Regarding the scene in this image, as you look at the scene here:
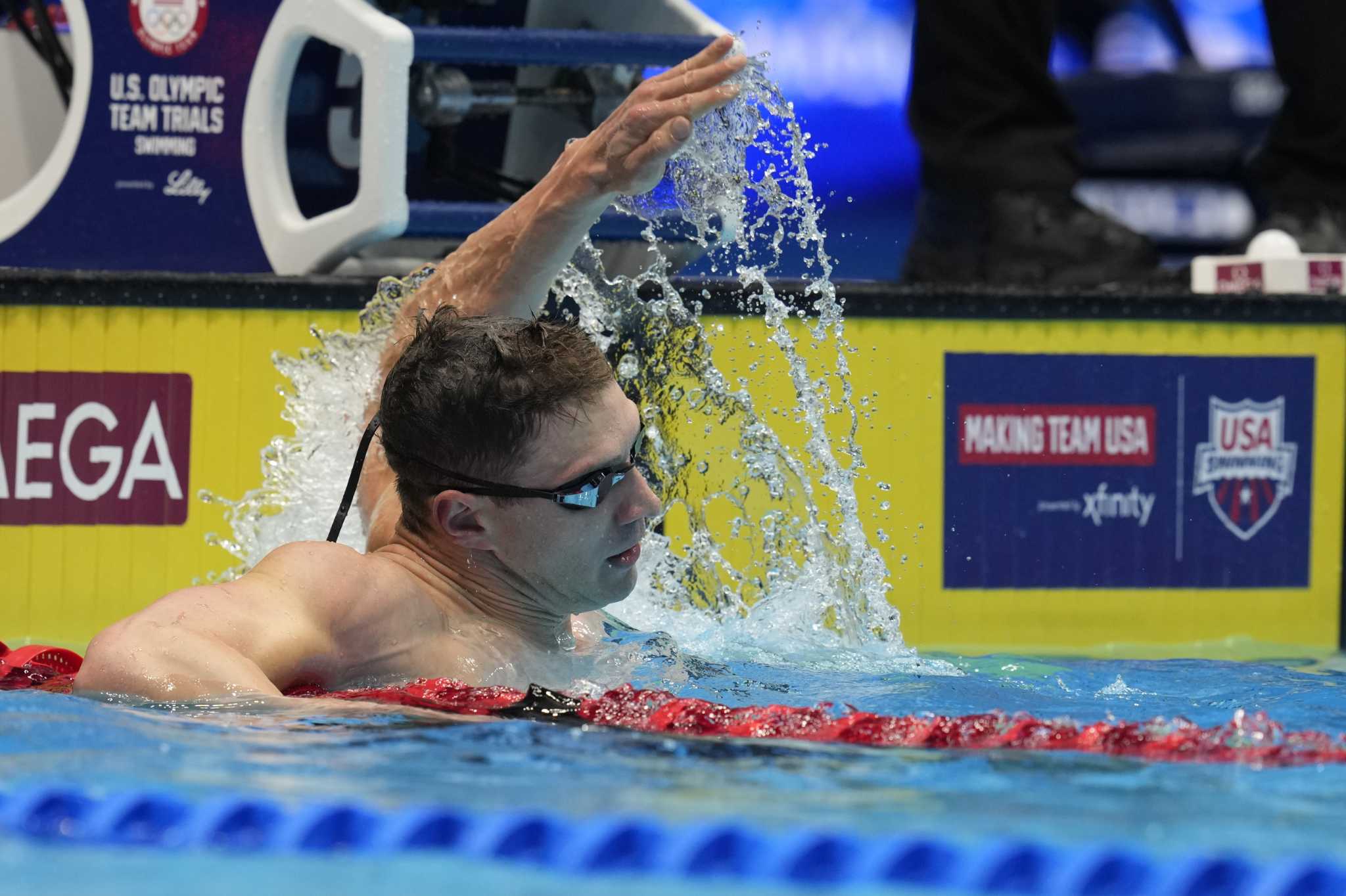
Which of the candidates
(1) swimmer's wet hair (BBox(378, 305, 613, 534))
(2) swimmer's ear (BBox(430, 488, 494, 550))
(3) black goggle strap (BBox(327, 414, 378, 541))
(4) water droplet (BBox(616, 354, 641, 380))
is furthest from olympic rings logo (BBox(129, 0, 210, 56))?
(2) swimmer's ear (BBox(430, 488, 494, 550))

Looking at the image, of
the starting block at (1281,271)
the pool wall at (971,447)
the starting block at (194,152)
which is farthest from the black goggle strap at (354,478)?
the starting block at (1281,271)

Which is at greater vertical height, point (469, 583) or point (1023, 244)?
point (1023, 244)

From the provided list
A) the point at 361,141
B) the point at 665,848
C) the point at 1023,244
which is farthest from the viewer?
the point at 1023,244

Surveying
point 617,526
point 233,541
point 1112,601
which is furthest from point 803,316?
point 617,526

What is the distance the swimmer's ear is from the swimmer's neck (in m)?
0.04

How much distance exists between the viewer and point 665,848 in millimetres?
1516

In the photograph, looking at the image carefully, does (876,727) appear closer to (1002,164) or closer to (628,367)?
(628,367)

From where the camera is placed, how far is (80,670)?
1.98 metres

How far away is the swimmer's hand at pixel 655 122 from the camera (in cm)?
233

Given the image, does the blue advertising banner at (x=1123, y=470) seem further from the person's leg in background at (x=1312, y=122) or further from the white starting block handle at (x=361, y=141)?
the white starting block handle at (x=361, y=141)

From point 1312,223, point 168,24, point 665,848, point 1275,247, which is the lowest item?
point 665,848

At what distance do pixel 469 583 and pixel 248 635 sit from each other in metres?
0.42

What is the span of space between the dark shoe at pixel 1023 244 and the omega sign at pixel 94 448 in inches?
84.1

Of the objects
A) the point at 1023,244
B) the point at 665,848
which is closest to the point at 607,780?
the point at 665,848
